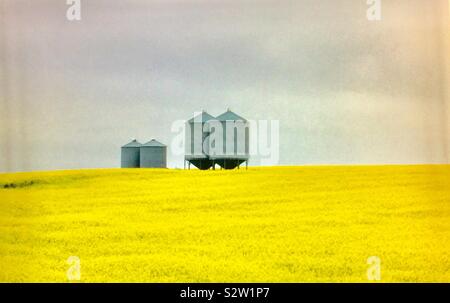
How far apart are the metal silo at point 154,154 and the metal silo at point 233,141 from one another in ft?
2.24

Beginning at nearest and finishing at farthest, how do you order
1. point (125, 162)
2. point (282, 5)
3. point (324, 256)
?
point (324, 256), point (282, 5), point (125, 162)

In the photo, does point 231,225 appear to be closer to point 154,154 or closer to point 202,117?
point 202,117

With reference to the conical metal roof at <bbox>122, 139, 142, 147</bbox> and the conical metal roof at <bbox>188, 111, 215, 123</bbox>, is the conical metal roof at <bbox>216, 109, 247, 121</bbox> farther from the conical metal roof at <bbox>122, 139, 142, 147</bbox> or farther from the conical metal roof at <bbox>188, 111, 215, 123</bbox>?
the conical metal roof at <bbox>122, 139, 142, 147</bbox>

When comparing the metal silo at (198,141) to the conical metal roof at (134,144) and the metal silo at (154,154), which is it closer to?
the metal silo at (154,154)

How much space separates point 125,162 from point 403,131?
347 centimetres

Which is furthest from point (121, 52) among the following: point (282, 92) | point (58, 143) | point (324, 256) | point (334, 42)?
point (324, 256)

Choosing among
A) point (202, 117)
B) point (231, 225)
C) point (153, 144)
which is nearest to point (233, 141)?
point (202, 117)

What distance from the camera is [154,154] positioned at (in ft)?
29.7

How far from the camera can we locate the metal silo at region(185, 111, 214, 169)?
8.41m

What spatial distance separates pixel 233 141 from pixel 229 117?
384 mm

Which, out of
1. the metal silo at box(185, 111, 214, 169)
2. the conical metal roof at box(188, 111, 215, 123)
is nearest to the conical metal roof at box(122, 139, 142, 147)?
the metal silo at box(185, 111, 214, 169)

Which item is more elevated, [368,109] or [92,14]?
[92,14]

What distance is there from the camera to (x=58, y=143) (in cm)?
831

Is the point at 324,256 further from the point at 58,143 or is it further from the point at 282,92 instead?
the point at 58,143
